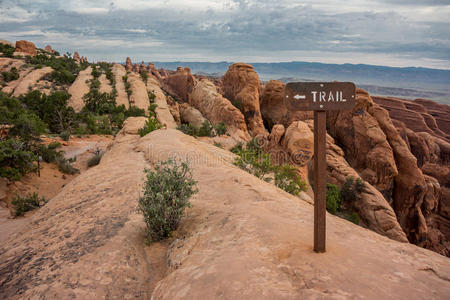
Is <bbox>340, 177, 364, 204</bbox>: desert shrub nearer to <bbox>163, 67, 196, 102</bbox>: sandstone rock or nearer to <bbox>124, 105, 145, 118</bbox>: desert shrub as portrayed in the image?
<bbox>124, 105, 145, 118</bbox>: desert shrub

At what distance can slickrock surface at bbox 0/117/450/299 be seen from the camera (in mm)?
2816

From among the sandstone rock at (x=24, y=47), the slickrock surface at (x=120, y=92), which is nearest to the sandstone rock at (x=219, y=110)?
the slickrock surface at (x=120, y=92)

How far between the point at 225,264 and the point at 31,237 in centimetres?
380

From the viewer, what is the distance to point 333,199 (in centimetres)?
1639

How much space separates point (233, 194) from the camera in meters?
5.80

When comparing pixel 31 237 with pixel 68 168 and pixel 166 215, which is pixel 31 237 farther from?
pixel 68 168

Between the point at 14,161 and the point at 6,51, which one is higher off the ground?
the point at 6,51

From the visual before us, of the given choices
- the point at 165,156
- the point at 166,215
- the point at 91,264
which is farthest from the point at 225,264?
the point at 165,156

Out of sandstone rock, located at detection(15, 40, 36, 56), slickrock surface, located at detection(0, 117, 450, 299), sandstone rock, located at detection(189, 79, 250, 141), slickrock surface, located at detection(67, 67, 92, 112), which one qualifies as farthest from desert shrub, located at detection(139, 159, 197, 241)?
sandstone rock, located at detection(15, 40, 36, 56)

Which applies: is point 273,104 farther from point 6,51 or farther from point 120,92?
point 6,51

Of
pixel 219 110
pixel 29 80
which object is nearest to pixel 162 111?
pixel 219 110

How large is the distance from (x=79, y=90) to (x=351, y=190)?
32.3 m

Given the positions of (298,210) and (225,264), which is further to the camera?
(298,210)

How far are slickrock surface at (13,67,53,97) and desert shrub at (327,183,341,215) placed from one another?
32691 millimetres
